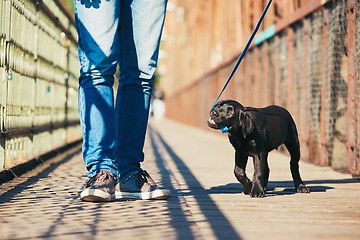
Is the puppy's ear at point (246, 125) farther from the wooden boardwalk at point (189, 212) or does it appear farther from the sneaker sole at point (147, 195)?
the sneaker sole at point (147, 195)

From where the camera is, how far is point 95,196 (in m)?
3.92

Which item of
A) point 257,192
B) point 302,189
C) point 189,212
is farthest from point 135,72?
point 302,189

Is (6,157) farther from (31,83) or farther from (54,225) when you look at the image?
(54,225)

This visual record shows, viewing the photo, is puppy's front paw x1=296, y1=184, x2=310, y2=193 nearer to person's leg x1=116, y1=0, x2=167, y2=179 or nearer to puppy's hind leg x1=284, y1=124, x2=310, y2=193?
puppy's hind leg x1=284, y1=124, x2=310, y2=193

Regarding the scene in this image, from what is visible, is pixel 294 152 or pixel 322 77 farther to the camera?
pixel 322 77

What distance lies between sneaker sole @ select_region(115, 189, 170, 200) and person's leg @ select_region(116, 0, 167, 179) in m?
0.10

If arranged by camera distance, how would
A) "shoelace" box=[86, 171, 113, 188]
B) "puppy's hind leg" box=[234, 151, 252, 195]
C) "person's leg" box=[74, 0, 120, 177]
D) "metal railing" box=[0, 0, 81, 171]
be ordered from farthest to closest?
"metal railing" box=[0, 0, 81, 171]
"puppy's hind leg" box=[234, 151, 252, 195]
"person's leg" box=[74, 0, 120, 177]
"shoelace" box=[86, 171, 113, 188]

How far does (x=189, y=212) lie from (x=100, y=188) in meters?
0.55

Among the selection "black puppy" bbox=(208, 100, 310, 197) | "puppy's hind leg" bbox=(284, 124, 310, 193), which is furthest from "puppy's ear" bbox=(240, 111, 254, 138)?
"puppy's hind leg" bbox=(284, 124, 310, 193)

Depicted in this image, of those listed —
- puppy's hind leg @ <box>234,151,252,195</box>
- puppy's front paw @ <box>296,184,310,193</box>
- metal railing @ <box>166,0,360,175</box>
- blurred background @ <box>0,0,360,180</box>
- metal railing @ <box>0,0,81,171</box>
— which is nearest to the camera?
puppy's hind leg @ <box>234,151,252,195</box>

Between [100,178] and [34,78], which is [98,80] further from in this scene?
[34,78]

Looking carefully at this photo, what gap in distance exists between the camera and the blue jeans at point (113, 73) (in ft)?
13.5

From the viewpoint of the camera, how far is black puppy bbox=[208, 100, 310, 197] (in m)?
4.29

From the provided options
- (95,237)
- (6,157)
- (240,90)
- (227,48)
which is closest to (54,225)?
(95,237)
